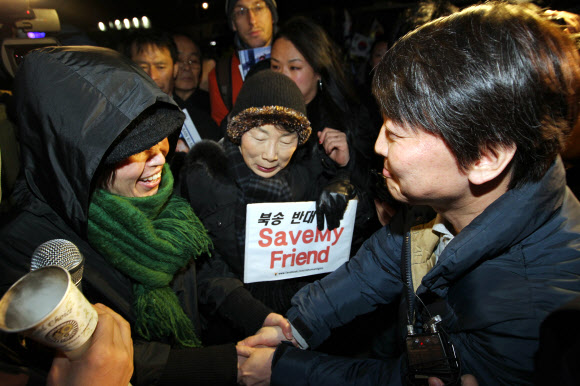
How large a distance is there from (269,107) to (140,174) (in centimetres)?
100

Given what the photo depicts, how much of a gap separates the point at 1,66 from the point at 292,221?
2.50 meters

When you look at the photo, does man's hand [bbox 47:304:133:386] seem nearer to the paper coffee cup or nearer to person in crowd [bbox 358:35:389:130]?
the paper coffee cup

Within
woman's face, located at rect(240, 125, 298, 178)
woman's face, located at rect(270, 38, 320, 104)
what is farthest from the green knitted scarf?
woman's face, located at rect(270, 38, 320, 104)

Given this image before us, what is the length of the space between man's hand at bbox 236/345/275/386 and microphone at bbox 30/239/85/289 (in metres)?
1.18

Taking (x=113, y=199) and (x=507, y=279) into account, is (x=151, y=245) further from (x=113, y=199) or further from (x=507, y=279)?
(x=507, y=279)

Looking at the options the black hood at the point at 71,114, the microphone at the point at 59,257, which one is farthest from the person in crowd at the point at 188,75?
the microphone at the point at 59,257

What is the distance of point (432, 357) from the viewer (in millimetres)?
1339

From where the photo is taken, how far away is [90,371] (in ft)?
3.70

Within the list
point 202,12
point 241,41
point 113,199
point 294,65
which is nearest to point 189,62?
point 241,41

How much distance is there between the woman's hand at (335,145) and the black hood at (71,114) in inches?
70.9

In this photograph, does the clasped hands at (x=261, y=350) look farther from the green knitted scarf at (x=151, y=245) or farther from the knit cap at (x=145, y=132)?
the knit cap at (x=145, y=132)

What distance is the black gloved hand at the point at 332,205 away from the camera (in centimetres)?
249

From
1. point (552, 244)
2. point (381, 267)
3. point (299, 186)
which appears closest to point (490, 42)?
point (552, 244)

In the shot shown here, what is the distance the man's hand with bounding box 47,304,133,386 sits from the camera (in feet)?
3.70
